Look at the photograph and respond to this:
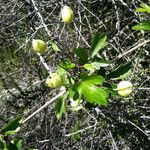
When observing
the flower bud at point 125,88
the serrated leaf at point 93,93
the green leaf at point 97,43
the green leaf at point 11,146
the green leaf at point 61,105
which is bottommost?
the green leaf at point 11,146

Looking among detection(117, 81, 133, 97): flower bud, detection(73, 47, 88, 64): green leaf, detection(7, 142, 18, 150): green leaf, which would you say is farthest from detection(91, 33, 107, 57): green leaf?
detection(7, 142, 18, 150): green leaf

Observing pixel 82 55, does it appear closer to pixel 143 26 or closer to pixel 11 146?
pixel 143 26

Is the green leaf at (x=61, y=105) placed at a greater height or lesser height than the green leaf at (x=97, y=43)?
lesser

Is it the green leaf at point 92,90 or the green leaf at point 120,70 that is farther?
the green leaf at point 120,70

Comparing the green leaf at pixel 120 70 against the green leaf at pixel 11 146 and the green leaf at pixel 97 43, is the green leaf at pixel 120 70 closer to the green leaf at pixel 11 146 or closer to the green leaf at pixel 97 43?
the green leaf at pixel 97 43

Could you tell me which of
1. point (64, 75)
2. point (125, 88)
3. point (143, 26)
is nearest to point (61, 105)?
point (64, 75)

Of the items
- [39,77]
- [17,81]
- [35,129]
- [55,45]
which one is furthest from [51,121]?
[55,45]

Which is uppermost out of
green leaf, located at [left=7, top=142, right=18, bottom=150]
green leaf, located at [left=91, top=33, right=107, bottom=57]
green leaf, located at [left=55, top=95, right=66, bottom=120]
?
green leaf, located at [left=91, top=33, right=107, bottom=57]

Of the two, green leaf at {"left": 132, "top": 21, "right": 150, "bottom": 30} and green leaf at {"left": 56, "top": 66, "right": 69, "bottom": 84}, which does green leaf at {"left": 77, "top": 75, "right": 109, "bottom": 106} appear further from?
green leaf at {"left": 132, "top": 21, "right": 150, "bottom": 30}

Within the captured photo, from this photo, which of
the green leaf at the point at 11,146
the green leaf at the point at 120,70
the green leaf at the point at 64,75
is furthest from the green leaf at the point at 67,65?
the green leaf at the point at 11,146

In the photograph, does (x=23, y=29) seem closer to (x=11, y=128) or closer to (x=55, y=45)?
(x=55, y=45)
